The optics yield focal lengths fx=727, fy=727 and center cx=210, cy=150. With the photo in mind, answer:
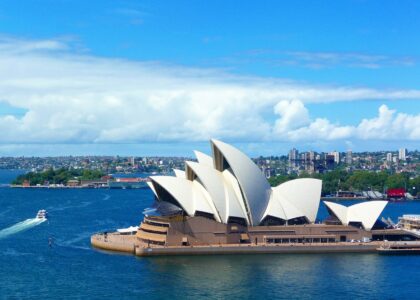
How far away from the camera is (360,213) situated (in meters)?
50.6

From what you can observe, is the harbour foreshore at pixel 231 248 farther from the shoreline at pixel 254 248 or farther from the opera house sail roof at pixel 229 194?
the opera house sail roof at pixel 229 194

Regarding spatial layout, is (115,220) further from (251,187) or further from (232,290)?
(232,290)

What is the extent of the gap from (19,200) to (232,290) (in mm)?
65422

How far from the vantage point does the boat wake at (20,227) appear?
56.0m

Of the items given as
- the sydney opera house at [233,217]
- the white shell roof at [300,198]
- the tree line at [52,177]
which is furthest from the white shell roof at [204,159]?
the tree line at [52,177]

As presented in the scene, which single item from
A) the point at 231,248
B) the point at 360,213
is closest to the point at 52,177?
the point at 360,213

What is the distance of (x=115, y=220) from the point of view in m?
68.2

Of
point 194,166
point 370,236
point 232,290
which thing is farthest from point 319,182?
point 232,290

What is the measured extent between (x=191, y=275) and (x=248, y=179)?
11171mm

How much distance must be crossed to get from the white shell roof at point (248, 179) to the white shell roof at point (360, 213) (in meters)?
4.77

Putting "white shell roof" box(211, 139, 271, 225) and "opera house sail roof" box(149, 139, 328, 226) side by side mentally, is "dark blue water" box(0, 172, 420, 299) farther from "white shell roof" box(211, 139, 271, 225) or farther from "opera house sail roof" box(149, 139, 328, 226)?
"white shell roof" box(211, 139, 271, 225)

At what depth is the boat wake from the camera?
5599 cm

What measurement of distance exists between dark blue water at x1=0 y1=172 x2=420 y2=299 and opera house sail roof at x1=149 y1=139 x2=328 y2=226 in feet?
12.5

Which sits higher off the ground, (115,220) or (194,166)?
(194,166)
